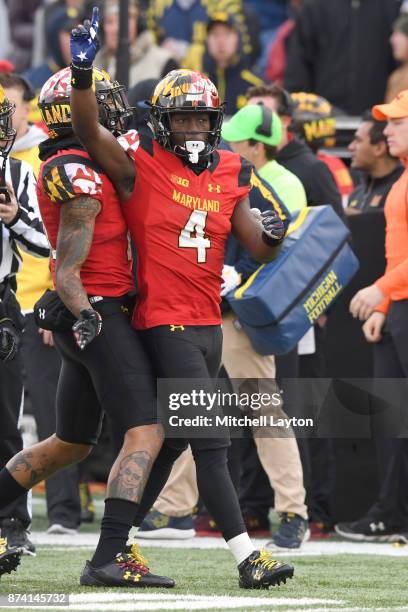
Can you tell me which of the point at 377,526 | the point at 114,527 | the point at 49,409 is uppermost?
the point at 114,527

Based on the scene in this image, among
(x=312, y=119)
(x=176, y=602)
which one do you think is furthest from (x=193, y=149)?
(x=312, y=119)

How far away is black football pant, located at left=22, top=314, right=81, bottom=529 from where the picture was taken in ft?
27.1

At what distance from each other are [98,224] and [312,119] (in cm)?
398

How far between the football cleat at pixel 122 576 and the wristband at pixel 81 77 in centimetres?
168

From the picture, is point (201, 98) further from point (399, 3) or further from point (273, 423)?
point (399, 3)

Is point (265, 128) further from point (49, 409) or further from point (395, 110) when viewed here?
point (49, 409)

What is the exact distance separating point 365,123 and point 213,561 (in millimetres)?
3225

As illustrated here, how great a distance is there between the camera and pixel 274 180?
820 cm

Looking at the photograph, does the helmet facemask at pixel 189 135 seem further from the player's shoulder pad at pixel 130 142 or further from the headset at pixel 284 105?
the headset at pixel 284 105

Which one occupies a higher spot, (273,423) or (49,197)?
(49,197)

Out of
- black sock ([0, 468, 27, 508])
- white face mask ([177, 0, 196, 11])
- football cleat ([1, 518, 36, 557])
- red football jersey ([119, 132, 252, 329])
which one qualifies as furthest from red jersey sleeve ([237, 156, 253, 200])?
white face mask ([177, 0, 196, 11])

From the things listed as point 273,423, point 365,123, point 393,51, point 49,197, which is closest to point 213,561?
point 273,423

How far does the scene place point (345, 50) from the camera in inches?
460

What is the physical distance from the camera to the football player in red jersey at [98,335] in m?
5.62
